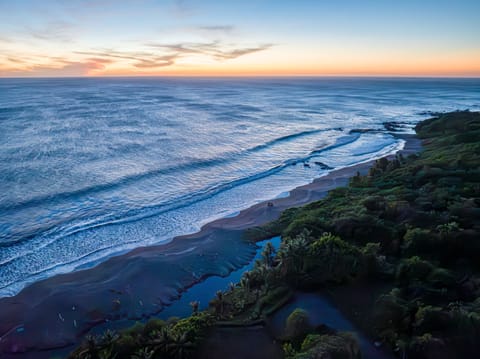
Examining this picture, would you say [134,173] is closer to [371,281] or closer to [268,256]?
[268,256]

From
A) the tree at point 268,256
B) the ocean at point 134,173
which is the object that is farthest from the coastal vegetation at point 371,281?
the ocean at point 134,173

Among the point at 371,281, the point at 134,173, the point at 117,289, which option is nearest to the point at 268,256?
the point at 371,281

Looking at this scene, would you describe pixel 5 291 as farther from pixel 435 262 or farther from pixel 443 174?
pixel 443 174

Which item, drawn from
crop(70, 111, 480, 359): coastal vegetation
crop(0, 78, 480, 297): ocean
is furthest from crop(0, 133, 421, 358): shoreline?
crop(70, 111, 480, 359): coastal vegetation

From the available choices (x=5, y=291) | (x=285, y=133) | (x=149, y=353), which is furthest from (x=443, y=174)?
(x=285, y=133)

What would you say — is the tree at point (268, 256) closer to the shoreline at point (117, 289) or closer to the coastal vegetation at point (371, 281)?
the coastal vegetation at point (371, 281)

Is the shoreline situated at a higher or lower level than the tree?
lower

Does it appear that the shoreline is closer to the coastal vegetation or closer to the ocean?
the ocean
